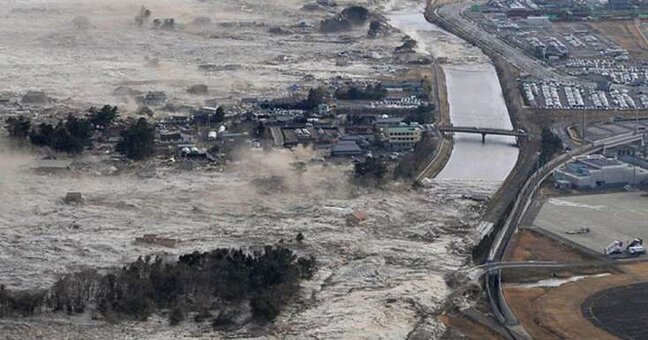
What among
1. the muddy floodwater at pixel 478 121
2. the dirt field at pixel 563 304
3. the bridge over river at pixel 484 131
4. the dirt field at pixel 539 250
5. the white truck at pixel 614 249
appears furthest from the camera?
the bridge over river at pixel 484 131

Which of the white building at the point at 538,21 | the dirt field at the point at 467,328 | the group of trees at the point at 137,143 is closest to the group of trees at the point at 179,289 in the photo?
the dirt field at the point at 467,328

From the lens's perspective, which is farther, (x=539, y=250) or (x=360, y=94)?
(x=360, y=94)

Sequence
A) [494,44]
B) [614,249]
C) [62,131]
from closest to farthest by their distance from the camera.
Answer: [614,249], [62,131], [494,44]

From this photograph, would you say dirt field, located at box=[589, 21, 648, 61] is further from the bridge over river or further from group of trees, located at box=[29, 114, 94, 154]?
group of trees, located at box=[29, 114, 94, 154]

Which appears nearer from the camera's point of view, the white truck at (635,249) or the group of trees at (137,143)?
the white truck at (635,249)

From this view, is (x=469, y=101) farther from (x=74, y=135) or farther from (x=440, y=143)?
(x=74, y=135)

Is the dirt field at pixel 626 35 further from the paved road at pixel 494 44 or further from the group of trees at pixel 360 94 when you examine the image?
the group of trees at pixel 360 94

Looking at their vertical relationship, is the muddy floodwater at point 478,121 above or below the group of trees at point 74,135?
below

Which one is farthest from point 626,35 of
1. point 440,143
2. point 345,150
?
point 345,150
